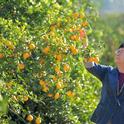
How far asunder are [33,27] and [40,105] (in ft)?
2.25

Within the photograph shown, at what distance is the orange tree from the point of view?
407 cm

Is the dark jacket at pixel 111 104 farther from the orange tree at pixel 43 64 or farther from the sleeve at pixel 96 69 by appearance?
the orange tree at pixel 43 64

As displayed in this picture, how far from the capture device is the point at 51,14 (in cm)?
479

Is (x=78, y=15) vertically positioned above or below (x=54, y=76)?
above

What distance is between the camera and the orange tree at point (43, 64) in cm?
407

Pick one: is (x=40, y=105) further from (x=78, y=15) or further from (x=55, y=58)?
(x=78, y=15)

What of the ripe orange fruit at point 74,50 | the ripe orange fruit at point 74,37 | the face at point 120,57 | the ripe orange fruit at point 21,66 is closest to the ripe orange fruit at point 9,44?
the ripe orange fruit at point 21,66

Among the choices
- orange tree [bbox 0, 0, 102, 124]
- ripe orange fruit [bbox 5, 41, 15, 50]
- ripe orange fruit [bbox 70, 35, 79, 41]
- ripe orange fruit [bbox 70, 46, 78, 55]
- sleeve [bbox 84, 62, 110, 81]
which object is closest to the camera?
ripe orange fruit [bbox 5, 41, 15, 50]

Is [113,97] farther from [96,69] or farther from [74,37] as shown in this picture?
[74,37]

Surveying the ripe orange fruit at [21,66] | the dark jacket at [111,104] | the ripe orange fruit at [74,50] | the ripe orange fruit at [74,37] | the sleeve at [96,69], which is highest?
the ripe orange fruit at [74,37]

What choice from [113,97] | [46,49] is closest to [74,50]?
[46,49]

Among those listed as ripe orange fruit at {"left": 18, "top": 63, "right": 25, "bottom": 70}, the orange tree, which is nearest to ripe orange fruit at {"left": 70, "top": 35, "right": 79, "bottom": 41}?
the orange tree

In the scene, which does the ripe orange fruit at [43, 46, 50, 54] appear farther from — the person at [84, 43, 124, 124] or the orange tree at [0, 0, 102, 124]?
the person at [84, 43, 124, 124]

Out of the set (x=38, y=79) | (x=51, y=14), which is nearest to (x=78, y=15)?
(x=51, y=14)
